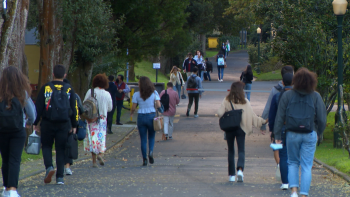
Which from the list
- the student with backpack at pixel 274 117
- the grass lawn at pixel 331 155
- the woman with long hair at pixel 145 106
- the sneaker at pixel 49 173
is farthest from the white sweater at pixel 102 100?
the grass lawn at pixel 331 155

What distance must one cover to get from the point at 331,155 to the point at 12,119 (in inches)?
287

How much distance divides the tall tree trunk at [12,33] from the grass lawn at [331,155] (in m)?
6.41

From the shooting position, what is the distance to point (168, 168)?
354 inches

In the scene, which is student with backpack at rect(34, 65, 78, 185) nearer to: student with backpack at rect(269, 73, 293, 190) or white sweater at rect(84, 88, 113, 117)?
white sweater at rect(84, 88, 113, 117)

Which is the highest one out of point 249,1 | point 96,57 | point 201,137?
point 249,1

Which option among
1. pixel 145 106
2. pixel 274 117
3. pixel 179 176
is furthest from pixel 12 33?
pixel 274 117

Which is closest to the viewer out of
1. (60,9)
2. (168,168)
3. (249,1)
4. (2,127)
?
(2,127)

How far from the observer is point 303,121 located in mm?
5875

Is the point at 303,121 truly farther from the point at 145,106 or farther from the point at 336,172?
the point at 145,106

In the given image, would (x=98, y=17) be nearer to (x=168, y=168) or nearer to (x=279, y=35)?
(x=279, y=35)

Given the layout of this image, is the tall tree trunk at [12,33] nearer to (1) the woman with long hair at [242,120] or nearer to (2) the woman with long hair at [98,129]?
(2) the woman with long hair at [98,129]

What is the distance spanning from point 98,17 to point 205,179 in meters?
7.63

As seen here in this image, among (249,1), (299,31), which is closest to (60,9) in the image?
(299,31)

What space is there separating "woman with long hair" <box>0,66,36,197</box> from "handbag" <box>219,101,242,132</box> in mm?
3012
